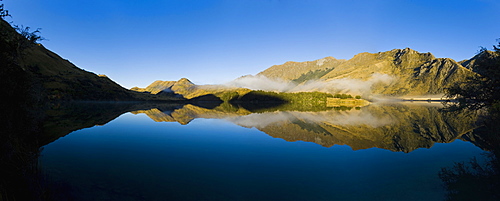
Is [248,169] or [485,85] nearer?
[248,169]

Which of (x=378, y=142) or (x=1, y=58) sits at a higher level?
(x=1, y=58)

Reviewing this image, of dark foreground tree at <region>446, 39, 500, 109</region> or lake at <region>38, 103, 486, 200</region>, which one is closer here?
lake at <region>38, 103, 486, 200</region>

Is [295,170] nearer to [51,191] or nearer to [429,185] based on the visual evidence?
[429,185]

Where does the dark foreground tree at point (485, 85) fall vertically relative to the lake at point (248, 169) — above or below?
above

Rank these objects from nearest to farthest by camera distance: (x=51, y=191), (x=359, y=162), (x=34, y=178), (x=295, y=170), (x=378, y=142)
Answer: (x=51, y=191) → (x=34, y=178) → (x=295, y=170) → (x=359, y=162) → (x=378, y=142)

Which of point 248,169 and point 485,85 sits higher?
point 485,85

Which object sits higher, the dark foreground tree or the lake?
the dark foreground tree

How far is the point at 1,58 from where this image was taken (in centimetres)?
1500

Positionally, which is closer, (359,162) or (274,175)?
(274,175)

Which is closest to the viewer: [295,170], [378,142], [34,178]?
[34,178]

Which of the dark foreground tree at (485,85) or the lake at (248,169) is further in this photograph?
the dark foreground tree at (485,85)

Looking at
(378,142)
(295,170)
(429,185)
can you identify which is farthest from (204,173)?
(378,142)

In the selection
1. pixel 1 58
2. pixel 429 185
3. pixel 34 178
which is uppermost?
pixel 1 58

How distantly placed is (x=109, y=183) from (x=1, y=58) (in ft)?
37.8
